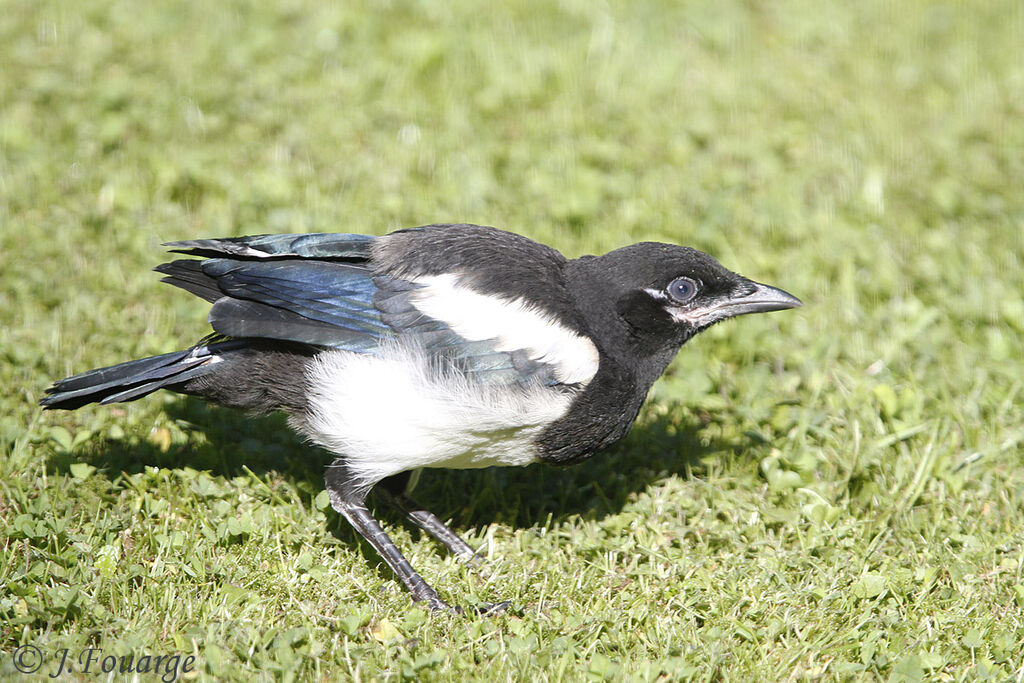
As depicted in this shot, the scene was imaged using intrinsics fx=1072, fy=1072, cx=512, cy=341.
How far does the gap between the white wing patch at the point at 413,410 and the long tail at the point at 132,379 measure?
402mm

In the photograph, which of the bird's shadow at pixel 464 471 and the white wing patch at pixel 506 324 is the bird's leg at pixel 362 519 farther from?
the white wing patch at pixel 506 324

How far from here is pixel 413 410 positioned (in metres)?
3.38

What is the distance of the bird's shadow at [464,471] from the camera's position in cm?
395

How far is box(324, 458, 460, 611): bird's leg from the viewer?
11.7ft

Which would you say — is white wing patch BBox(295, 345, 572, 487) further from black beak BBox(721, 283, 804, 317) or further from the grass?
black beak BBox(721, 283, 804, 317)

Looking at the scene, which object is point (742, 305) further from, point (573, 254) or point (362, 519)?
point (573, 254)

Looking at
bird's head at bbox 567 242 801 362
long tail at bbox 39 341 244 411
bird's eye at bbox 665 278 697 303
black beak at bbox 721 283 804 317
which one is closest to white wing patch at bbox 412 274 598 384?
bird's head at bbox 567 242 801 362

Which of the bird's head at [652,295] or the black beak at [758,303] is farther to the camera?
the black beak at [758,303]

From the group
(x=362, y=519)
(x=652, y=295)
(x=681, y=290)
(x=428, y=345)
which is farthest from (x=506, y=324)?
(x=362, y=519)

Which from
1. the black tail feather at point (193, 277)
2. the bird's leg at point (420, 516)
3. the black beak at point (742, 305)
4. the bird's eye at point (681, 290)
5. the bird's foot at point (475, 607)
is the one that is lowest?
the bird's foot at point (475, 607)

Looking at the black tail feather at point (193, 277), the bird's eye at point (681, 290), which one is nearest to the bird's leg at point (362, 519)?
the black tail feather at point (193, 277)

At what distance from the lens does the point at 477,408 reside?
337 cm

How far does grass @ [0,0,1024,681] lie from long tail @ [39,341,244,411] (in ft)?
0.94

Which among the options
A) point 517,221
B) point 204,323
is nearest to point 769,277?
point 517,221
